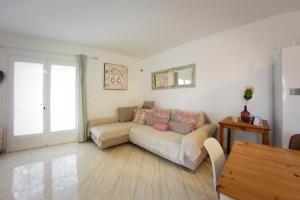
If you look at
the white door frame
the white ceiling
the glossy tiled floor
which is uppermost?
the white ceiling

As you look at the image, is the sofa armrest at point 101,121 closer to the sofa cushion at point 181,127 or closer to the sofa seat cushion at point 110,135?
the sofa seat cushion at point 110,135

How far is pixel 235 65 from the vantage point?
8.66ft

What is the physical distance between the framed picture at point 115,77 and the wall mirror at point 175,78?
36.1 inches

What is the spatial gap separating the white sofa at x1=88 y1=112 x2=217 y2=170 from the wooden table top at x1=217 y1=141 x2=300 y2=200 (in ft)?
3.12

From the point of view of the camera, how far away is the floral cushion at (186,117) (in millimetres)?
2847

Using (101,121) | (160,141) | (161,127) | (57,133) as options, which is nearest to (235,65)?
(161,127)

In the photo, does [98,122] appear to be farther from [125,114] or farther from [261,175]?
→ [261,175]

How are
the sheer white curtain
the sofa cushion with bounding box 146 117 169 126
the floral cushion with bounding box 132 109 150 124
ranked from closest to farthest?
1. the sofa cushion with bounding box 146 117 169 126
2. the sheer white curtain
3. the floral cushion with bounding box 132 109 150 124

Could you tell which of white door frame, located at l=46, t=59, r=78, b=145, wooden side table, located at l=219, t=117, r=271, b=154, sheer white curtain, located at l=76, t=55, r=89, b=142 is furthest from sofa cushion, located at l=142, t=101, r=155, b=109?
wooden side table, located at l=219, t=117, r=271, b=154

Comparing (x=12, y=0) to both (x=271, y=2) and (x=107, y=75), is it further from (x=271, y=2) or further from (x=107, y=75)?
(x=271, y=2)

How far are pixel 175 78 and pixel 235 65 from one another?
1.42 m

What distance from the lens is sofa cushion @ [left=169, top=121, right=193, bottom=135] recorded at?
8.87 ft

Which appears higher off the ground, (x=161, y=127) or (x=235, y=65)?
(x=235, y=65)

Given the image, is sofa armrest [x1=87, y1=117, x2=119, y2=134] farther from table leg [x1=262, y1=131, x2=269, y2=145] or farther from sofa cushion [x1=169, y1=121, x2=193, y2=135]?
table leg [x1=262, y1=131, x2=269, y2=145]
